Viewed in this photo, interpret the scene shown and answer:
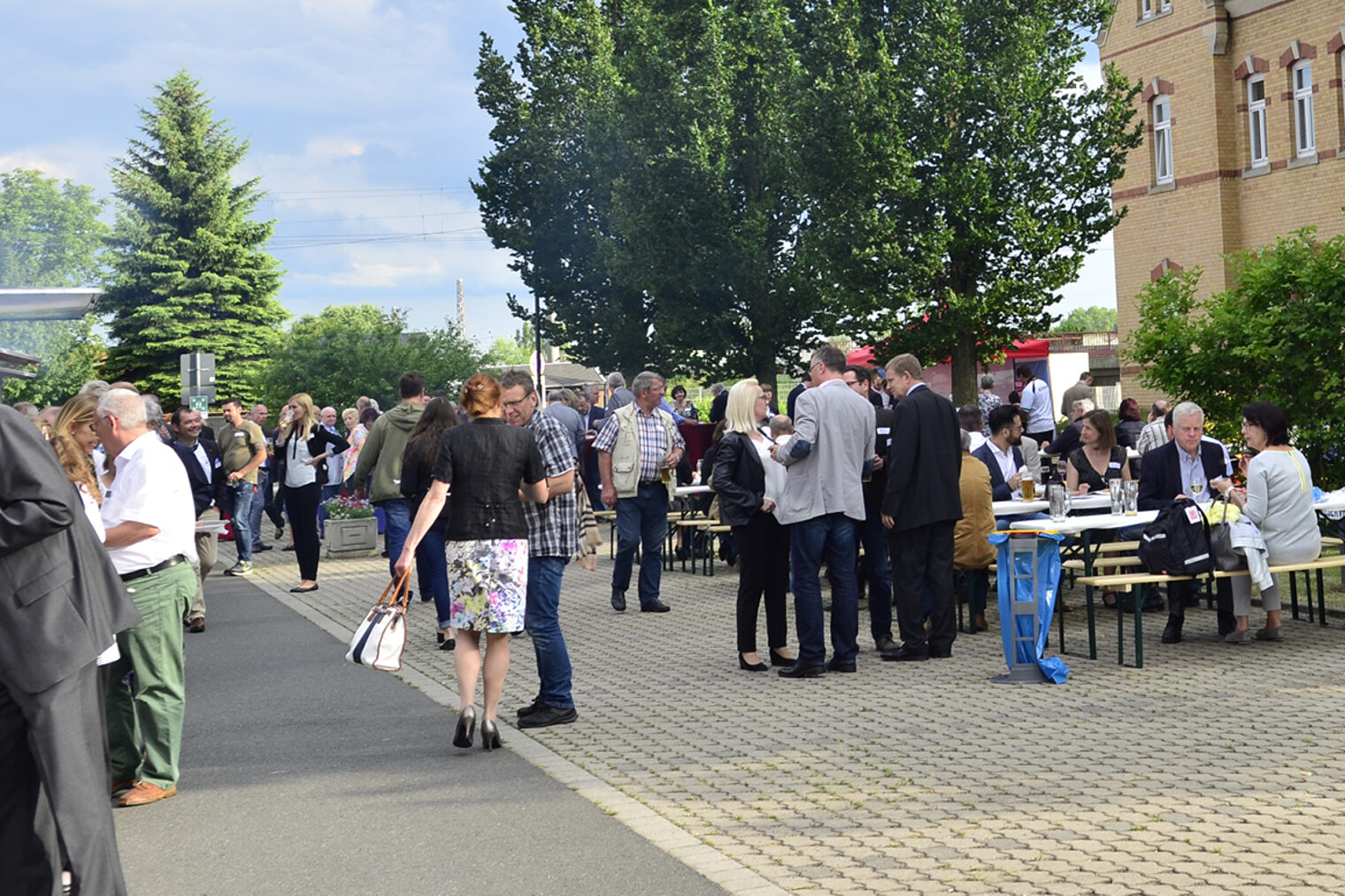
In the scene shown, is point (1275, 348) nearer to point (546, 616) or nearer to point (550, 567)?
point (550, 567)

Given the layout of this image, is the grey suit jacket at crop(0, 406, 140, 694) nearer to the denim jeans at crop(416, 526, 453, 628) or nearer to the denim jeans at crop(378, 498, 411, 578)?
the denim jeans at crop(416, 526, 453, 628)

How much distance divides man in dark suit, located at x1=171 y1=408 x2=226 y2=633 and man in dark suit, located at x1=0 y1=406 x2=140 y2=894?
6586 mm

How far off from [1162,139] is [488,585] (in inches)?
1220

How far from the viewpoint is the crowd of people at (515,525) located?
4559 mm

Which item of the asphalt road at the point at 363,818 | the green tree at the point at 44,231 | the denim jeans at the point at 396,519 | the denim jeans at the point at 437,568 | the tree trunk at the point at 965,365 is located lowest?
the asphalt road at the point at 363,818

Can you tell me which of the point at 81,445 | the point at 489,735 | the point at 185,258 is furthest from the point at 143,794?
the point at 185,258

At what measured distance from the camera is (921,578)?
33.4ft

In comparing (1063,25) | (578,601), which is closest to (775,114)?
(1063,25)

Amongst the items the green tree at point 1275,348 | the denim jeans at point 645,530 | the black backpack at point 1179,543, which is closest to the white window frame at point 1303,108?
the green tree at point 1275,348

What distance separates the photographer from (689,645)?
1131 cm

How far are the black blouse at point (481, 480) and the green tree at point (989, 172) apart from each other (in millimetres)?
22341

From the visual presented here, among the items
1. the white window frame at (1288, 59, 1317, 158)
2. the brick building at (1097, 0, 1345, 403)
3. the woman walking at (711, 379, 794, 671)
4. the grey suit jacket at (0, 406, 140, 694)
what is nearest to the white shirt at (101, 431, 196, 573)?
the grey suit jacket at (0, 406, 140, 694)

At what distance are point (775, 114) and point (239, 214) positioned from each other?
3095 centimetres

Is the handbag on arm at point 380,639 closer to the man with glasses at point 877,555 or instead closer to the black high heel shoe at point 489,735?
the black high heel shoe at point 489,735
